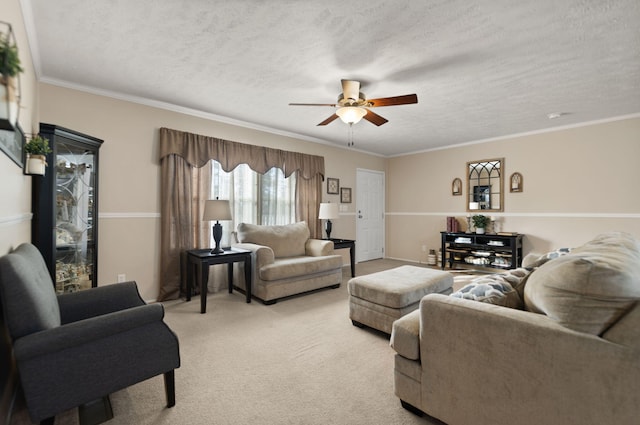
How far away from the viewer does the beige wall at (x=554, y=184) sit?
401cm

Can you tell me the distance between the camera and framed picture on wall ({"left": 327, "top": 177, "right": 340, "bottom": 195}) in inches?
220

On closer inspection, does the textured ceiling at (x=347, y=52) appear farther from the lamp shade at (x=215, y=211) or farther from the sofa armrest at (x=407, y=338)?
the sofa armrest at (x=407, y=338)

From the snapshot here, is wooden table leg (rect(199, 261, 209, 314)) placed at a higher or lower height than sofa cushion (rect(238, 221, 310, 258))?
lower

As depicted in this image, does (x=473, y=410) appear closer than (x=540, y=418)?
No

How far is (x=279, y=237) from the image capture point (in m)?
4.24

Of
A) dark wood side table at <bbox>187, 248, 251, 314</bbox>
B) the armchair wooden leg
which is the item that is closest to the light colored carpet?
the armchair wooden leg

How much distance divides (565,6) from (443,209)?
4327 mm

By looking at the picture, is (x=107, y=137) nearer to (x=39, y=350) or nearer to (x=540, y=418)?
(x=39, y=350)

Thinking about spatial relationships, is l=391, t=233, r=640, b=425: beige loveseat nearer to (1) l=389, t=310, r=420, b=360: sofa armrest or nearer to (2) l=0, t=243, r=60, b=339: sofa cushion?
(1) l=389, t=310, r=420, b=360: sofa armrest

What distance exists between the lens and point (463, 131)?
4762 millimetres

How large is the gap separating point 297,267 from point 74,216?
7.79 feet

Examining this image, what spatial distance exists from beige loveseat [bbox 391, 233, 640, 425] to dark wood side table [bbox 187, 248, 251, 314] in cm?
240

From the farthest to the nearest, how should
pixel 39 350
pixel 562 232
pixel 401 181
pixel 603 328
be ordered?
pixel 401 181 → pixel 562 232 → pixel 39 350 → pixel 603 328

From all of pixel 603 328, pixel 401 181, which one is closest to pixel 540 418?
pixel 603 328
